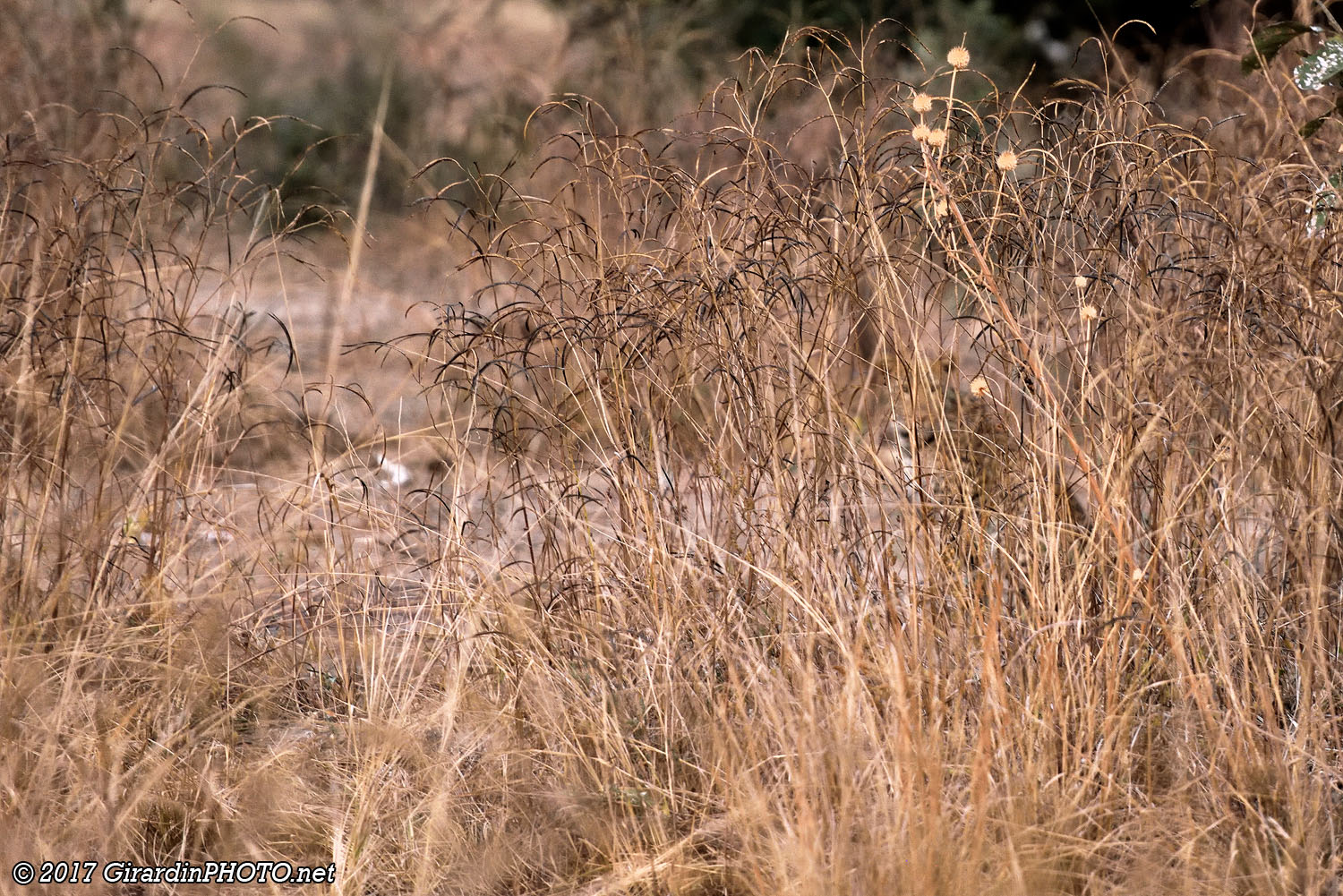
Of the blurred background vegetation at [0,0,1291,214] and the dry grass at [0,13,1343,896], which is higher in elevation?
the blurred background vegetation at [0,0,1291,214]

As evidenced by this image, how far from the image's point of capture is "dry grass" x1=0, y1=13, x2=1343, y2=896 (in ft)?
5.75

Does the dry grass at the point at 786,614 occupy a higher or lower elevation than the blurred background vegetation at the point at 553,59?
lower

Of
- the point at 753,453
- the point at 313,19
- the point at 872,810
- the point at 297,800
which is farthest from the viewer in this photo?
the point at 313,19

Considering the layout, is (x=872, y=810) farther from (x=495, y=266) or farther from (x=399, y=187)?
(x=399, y=187)

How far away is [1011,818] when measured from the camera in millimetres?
1705

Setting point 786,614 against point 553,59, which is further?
point 553,59

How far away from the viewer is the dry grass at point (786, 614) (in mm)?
1754

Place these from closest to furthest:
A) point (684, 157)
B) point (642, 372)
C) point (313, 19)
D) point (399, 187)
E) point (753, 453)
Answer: point (753, 453), point (642, 372), point (684, 157), point (399, 187), point (313, 19)

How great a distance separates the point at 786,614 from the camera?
A: 1951 millimetres

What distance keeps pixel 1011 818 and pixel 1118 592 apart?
1.31 ft

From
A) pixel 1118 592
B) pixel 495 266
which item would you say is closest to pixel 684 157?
pixel 495 266

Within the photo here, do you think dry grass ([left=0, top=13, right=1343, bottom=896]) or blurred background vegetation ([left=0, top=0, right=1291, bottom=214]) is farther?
blurred background vegetation ([left=0, top=0, right=1291, bottom=214])

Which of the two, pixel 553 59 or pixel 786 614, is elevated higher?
pixel 553 59

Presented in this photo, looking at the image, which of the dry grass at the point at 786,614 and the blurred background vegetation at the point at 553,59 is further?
the blurred background vegetation at the point at 553,59
